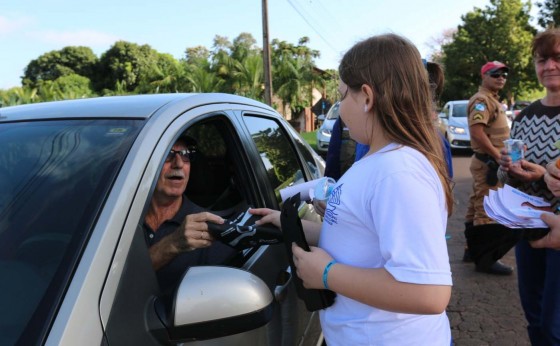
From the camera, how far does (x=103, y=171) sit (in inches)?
49.9

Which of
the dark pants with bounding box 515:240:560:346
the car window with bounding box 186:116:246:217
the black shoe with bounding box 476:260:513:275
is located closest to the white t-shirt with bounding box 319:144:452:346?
the dark pants with bounding box 515:240:560:346

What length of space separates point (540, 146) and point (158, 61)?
49.1 meters

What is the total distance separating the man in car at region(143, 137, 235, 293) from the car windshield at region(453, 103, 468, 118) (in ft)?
43.9

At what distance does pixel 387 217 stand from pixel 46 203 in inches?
38.3

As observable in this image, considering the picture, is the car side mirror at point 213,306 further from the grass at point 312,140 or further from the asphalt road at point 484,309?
the grass at point 312,140

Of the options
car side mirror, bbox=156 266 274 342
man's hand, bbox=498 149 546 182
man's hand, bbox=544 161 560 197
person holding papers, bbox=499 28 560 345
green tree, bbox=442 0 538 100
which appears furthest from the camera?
green tree, bbox=442 0 538 100

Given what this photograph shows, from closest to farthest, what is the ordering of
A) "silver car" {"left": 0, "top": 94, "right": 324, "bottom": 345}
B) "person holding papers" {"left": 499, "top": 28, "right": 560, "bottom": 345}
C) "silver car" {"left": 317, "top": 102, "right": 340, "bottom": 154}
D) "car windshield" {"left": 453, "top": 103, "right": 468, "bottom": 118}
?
"silver car" {"left": 0, "top": 94, "right": 324, "bottom": 345}
"person holding papers" {"left": 499, "top": 28, "right": 560, "bottom": 345}
"silver car" {"left": 317, "top": 102, "right": 340, "bottom": 154}
"car windshield" {"left": 453, "top": 103, "right": 468, "bottom": 118}

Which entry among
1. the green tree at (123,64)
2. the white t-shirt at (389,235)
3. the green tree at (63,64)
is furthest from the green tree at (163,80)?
the white t-shirt at (389,235)

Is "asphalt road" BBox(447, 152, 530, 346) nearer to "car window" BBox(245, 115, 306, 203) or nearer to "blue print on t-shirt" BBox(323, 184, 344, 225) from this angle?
"car window" BBox(245, 115, 306, 203)

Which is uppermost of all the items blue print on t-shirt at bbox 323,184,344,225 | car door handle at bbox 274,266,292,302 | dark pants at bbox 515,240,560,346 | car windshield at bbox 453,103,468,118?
blue print on t-shirt at bbox 323,184,344,225

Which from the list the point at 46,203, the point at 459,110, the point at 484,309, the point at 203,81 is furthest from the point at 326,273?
the point at 203,81

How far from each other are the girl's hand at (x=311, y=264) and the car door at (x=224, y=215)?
11.9 inches

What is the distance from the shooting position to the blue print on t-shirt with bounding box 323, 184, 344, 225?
3.89ft

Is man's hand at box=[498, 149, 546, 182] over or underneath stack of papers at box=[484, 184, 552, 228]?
over
